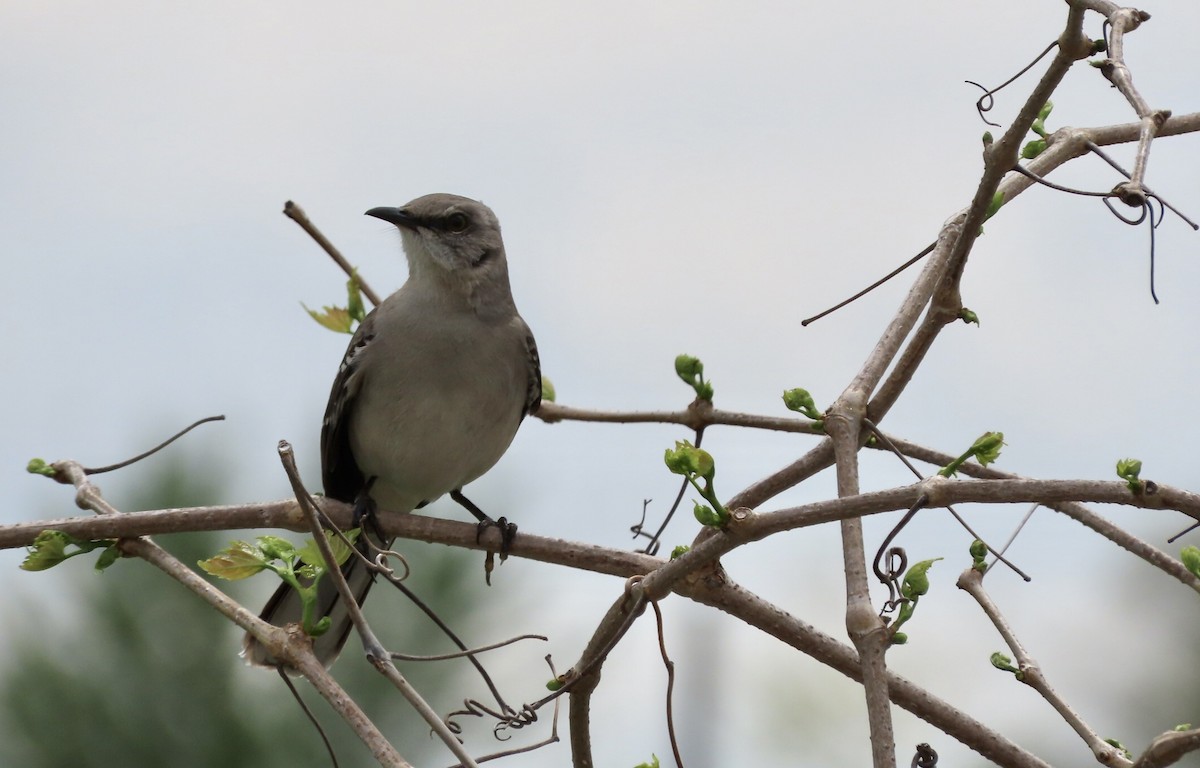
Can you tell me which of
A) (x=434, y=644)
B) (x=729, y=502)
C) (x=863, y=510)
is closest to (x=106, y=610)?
(x=434, y=644)

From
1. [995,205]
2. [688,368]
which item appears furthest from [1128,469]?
[688,368]

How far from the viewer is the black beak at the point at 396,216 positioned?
18.3 ft

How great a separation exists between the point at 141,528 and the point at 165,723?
7488 millimetres

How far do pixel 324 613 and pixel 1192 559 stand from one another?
350cm

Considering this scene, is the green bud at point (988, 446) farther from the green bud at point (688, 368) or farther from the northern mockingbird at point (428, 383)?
the northern mockingbird at point (428, 383)

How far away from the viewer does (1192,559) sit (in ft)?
9.62

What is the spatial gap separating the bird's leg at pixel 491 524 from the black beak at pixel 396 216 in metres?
1.26

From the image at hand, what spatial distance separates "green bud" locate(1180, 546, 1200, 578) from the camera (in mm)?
2928

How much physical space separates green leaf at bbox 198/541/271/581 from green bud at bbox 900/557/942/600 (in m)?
Result: 1.55

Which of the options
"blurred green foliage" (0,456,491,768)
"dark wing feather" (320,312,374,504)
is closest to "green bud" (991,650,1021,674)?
"dark wing feather" (320,312,374,504)

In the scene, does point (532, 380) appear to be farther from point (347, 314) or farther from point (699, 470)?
point (699, 470)

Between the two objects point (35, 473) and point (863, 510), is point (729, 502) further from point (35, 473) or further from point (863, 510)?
point (35, 473)

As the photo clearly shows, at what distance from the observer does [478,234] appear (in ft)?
19.2

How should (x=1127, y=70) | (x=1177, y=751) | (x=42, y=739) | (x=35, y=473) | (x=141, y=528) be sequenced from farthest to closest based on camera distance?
1. (x=42, y=739)
2. (x=35, y=473)
3. (x=141, y=528)
4. (x=1177, y=751)
5. (x=1127, y=70)
